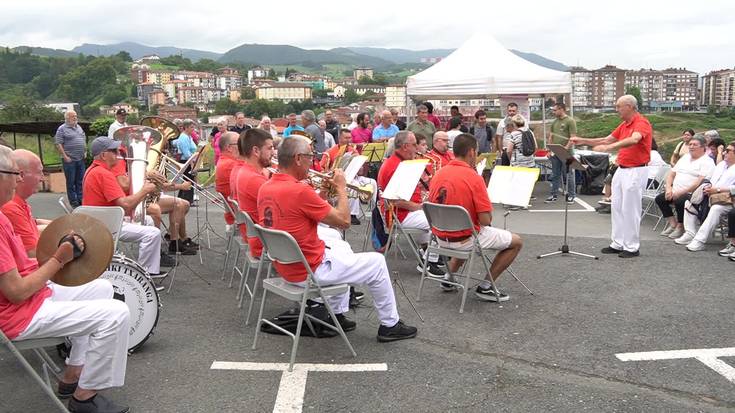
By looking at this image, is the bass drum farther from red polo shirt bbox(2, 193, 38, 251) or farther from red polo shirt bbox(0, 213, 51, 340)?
red polo shirt bbox(0, 213, 51, 340)

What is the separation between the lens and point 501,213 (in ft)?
34.4

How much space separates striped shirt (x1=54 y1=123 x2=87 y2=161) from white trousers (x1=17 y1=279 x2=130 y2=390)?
876cm

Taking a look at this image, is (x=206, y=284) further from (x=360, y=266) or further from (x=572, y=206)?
(x=572, y=206)

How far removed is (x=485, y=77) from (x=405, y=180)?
759cm

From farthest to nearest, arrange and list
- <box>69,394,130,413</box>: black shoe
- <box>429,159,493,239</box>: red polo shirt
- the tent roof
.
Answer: the tent roof → <box>429,159,493,239</box>: red polo shirt → <box>69,394,130,413</box>: black shoe

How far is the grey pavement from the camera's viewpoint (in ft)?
12.2

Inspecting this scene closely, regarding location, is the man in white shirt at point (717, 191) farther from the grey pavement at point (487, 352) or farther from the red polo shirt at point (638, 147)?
the red polo shirt at point (638, 147)

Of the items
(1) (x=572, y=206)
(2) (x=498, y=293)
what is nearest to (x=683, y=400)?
(2) (x=498, y=293)

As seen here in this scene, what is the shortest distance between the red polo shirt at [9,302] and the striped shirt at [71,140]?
8.84 metres

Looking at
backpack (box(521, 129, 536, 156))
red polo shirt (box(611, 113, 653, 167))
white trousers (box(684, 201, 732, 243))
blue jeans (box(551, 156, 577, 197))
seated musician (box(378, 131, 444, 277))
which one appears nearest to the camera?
seated musician (box(378, 131, 444, 277))

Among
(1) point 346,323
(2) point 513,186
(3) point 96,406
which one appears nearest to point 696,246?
(2) point 513,186

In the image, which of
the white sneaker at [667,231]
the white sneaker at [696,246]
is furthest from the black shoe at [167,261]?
the white sneaker at [667,231]

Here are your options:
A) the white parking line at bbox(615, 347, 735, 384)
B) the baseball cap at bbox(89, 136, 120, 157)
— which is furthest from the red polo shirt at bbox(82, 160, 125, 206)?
the white parking line at bbox(615, 347, 735, 384)

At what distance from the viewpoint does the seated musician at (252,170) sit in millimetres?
5531
